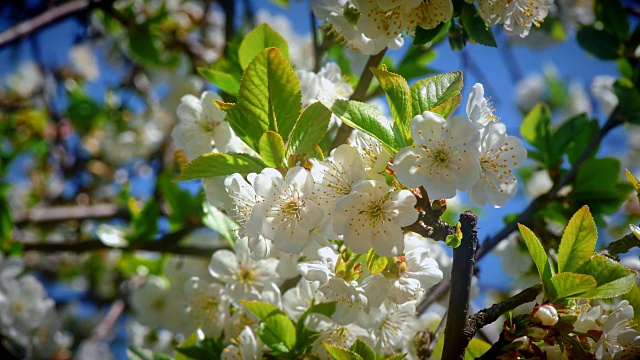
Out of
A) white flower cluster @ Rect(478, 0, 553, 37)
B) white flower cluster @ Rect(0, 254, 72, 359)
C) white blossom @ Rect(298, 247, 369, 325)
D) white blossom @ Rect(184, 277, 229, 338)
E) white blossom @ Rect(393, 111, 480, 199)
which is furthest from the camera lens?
white flower cluster @ Rect(0, 254, 72, 359)

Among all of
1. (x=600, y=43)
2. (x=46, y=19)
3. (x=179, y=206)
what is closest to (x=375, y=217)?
(x=179, y=206)

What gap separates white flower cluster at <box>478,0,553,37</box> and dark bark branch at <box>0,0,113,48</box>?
5.39ft

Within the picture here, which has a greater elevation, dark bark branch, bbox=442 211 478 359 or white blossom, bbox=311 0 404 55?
white blossom, bbox=311 0 404 55

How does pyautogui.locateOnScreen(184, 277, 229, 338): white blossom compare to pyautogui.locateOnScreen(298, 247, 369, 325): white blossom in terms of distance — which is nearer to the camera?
pyautogui.locateOnScreen(298, 247, 369, 325): white blossom

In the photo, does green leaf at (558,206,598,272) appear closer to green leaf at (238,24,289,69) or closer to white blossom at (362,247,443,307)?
white blossom at (362,247,443,307)

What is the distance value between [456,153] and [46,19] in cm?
214

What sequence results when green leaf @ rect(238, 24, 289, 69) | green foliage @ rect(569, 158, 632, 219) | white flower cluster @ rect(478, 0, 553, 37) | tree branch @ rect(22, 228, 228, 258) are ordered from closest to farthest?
white flower cluster @ rect(478, 0, 553, 37) → green leaf @ rect(238, 24, 289, 69) → green foliage @ rect(569, 158, 632, 219) → tree branch @ rect(22, 228, 228, 258)

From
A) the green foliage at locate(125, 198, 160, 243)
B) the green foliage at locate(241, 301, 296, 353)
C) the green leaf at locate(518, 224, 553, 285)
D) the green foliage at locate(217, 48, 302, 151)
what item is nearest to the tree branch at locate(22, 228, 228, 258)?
the green foliage at locate(125, 198, 160, 243)

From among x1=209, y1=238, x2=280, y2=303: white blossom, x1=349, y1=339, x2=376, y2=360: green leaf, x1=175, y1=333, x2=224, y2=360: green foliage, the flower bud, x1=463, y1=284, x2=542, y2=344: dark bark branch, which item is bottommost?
x1=175, y1=333, x2=224, y2=360: green foliage

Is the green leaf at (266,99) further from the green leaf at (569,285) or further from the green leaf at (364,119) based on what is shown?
the green leaf at (569,285)

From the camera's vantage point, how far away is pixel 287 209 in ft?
3.26

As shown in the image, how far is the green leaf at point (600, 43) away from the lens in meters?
1.81

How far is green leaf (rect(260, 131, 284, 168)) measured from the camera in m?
0.98

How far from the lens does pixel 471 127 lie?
35.9 inches
